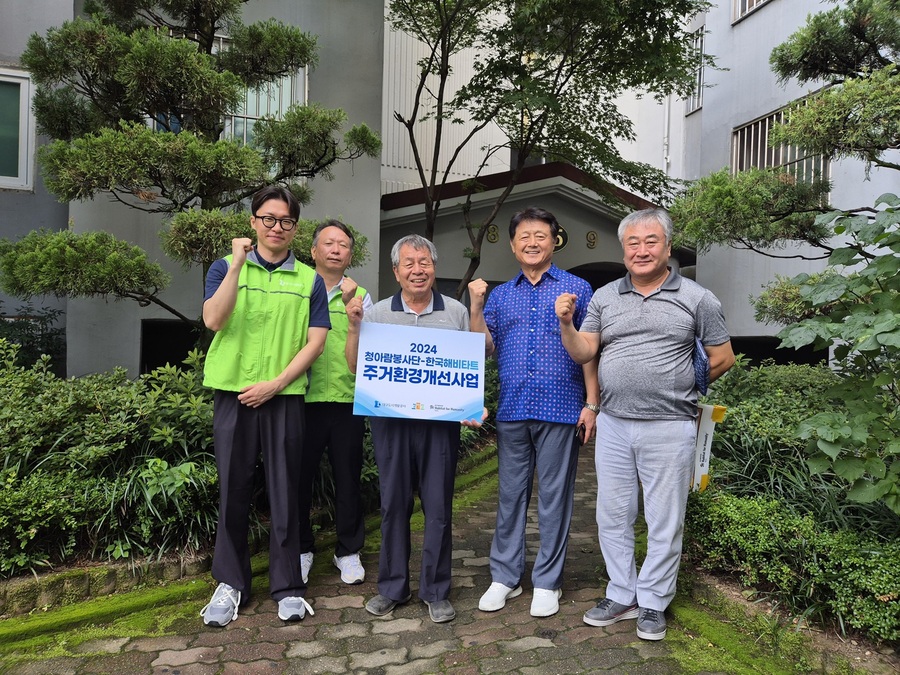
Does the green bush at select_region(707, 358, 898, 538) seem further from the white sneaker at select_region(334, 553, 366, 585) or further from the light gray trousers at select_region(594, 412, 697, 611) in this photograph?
the white sneaker at select_region(334, 553, 366, 585)

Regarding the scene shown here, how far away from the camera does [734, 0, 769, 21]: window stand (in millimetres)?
10039

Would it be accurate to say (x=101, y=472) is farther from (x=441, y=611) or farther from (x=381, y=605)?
(x=441, y=611)

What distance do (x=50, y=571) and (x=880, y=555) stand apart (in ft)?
12.8

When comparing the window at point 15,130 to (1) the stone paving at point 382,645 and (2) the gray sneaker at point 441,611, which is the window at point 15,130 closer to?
(1) the stone paving at point 382,645

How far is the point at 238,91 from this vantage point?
523 centimetres

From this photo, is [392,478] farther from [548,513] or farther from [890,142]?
[890,142]

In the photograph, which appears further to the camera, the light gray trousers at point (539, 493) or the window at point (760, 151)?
the window at point (760, 151)

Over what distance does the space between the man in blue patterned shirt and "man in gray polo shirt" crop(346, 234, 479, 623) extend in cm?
26

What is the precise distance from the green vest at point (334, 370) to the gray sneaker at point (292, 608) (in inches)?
39.5

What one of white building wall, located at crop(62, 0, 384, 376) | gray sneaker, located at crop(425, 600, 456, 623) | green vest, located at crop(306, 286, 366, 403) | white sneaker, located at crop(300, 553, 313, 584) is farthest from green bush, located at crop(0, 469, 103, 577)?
white building wall, located at crop(62, 0, 384, 376)

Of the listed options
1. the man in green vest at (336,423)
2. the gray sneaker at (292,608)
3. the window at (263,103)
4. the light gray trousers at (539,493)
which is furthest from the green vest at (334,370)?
the window at (263,103)

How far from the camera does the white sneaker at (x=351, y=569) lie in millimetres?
3775

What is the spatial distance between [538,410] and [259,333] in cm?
142

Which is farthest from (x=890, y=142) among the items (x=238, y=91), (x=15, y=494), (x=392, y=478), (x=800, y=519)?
(x=15, y=494)
